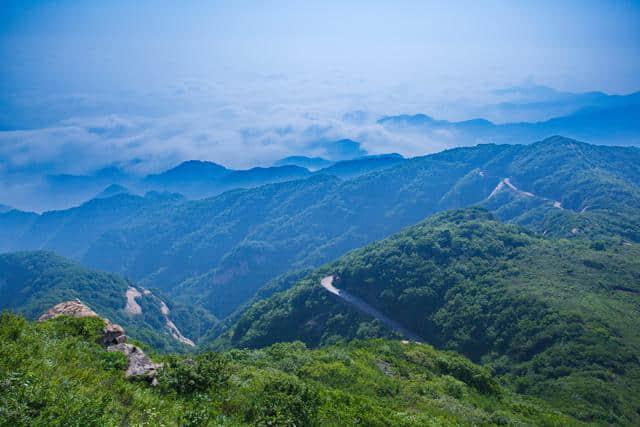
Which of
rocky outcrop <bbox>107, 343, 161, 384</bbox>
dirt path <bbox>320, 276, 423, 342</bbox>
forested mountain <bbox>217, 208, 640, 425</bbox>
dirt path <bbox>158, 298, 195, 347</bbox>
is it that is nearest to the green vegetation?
rocky outcrop <bbox>107, 343, 161, 384</bbox>

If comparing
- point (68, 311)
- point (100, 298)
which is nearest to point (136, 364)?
point (68, 311)

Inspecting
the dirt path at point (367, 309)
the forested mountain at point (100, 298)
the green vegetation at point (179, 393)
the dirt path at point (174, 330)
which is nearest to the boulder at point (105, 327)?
the green vegetation at point (179, 393)

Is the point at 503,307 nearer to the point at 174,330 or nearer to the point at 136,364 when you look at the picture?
the point at 136,364

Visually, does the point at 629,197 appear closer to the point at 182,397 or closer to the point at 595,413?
the point at 595,413

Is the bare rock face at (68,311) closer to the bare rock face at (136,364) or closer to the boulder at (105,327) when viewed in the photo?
the boulder at (105,327)

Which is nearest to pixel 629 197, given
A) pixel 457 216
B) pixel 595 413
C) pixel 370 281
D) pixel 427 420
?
pixel 457 216
